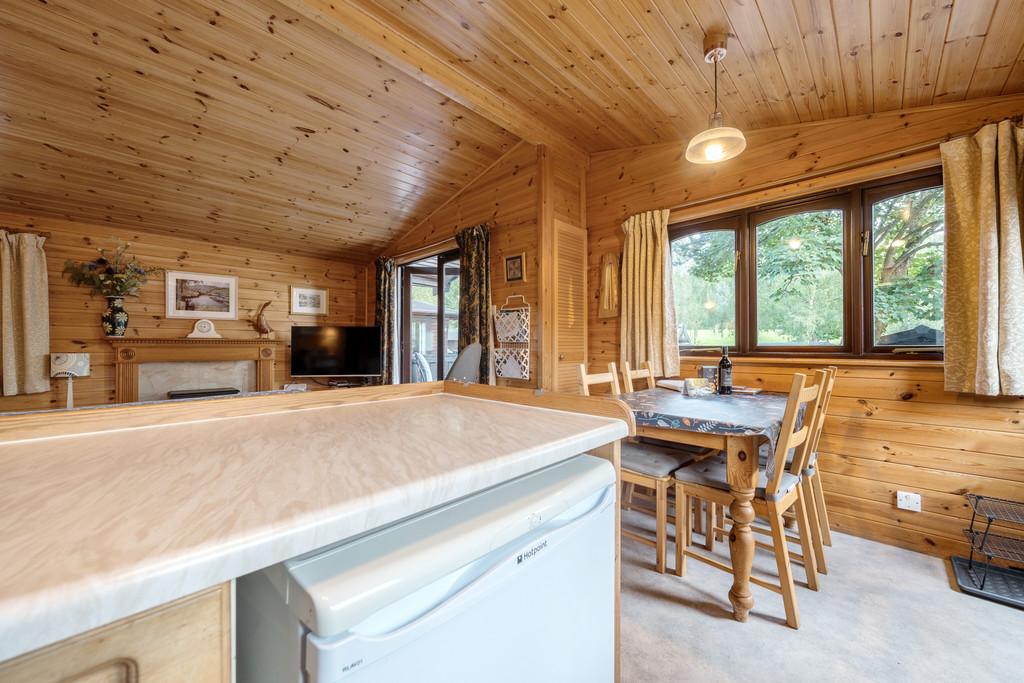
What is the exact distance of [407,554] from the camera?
53 centimetres

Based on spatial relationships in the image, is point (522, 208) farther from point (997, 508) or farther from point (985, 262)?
point (997, 508)

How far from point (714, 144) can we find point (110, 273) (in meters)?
5.20

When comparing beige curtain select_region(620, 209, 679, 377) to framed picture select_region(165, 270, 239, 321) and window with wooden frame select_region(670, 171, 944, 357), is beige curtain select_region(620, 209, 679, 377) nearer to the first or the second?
window with wooden frame select_region(670, 171, 944, 357)

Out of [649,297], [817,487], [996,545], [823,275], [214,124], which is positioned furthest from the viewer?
[649,297]

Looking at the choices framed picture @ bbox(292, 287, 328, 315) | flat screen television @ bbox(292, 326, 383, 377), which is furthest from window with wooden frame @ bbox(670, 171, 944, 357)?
framed picture @ bbox(292, 287, 328, 315)

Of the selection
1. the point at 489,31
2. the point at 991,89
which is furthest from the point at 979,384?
the point at 489,31

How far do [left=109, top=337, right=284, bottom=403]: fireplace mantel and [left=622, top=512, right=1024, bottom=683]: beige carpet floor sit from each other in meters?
4.40

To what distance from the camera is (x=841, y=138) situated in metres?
2.38

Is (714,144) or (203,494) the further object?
(714,144)

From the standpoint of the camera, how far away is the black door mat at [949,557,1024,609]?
171 centimetres

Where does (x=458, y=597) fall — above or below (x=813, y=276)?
below

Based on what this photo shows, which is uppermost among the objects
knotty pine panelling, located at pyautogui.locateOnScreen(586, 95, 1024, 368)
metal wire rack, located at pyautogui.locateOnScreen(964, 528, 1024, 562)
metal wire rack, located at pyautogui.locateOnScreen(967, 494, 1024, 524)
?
knotty pine panelling, located at pyautogui.locateOnScreen(586, 95, 1024, 368)

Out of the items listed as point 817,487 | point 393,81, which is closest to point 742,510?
point 817,487

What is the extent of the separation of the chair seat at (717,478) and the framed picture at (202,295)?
193 inches
